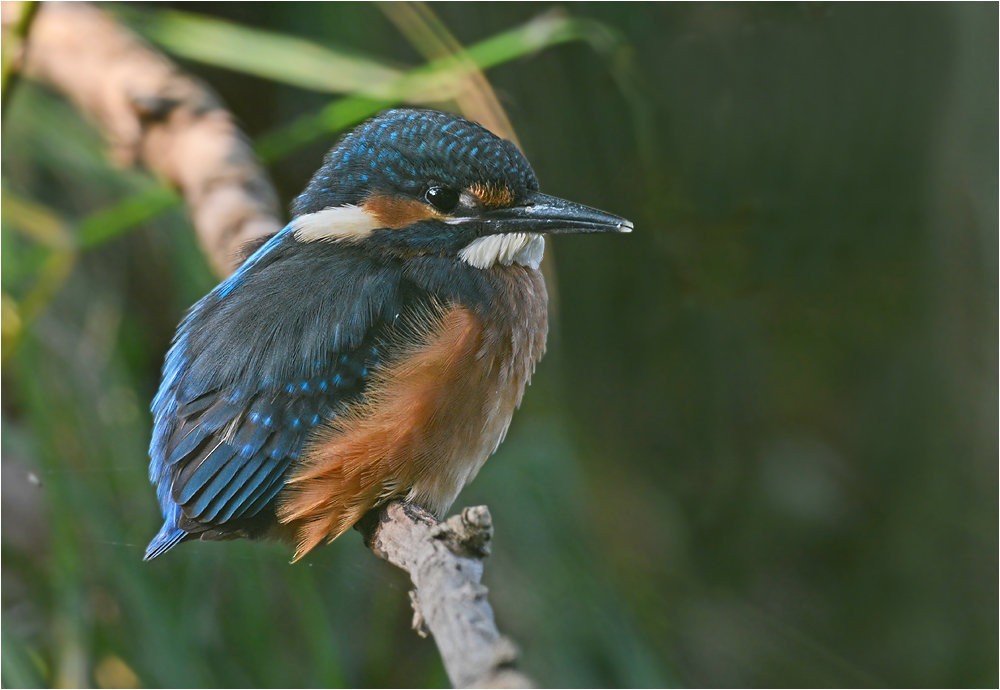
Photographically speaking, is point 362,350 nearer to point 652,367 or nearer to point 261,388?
point 261,388

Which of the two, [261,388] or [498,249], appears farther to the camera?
[498,249]

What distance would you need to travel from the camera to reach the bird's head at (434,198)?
148 centimetres

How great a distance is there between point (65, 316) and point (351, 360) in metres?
1.26

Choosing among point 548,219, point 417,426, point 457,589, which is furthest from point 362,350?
point 457,589

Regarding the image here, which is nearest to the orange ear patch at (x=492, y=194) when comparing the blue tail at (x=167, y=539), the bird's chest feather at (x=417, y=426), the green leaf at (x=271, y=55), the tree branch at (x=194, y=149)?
the bird's chest feather at (x=417, y=426)

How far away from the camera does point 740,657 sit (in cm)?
285

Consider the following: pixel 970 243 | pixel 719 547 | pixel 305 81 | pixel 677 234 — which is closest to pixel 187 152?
pixel 305 81

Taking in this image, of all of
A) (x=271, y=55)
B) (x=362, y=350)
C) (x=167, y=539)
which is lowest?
(x=167, y=539)

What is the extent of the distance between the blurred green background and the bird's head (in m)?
0.38

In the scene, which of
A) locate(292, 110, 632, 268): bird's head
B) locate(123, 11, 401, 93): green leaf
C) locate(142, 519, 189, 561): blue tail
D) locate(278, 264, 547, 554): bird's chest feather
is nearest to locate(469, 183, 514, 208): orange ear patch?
locate(292, 110, 632, 268): bird's head

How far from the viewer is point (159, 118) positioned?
6.70 ft

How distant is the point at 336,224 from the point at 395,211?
0.12 m

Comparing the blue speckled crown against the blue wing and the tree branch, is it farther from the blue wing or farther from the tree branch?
the tree branch

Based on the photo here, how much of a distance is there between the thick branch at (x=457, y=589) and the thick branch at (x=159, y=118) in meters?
0.76
